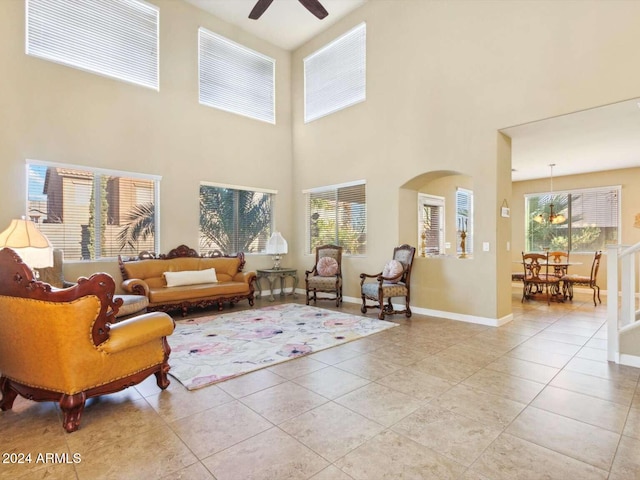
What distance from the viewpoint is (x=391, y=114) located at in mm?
6062

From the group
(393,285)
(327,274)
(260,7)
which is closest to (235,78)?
(260,7)

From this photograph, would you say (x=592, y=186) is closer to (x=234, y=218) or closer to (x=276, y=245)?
(x=276, y=245)

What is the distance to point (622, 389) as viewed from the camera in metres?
2.77

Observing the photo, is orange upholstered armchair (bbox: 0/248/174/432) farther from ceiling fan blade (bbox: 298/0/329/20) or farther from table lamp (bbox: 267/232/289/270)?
table lamp (bbox: 267/232/289/270)

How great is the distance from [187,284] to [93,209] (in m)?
1.89

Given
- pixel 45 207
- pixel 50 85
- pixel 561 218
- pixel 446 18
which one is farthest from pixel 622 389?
pixel 50 85

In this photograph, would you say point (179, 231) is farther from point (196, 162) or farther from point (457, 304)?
point (457, 304)

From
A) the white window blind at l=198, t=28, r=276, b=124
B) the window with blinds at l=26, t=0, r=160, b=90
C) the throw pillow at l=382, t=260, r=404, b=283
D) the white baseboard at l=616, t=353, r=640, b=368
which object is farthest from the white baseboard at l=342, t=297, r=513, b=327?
the window with blinds at l=26, t=0, r=160, b=90

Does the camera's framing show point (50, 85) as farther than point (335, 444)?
Yes

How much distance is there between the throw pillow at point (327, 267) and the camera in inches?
259

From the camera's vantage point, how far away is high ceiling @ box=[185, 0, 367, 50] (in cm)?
643

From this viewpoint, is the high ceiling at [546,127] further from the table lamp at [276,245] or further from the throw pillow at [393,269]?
the table lamp at [276,245]

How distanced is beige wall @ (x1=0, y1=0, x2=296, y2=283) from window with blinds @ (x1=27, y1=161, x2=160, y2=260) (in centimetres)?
15

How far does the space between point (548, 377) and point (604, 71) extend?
3523 millimetres
